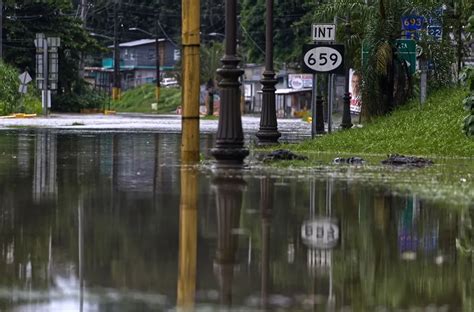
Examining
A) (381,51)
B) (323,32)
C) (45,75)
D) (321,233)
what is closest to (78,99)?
(45,75)

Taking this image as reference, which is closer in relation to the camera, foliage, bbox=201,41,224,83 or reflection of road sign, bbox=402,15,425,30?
reflection of road sign, bbox=402,15,425,30

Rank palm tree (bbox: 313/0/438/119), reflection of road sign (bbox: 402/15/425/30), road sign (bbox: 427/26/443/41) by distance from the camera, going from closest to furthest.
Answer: palm tree (bbox: 313/0/438/119)
reflection of road sign (bbox: 402/15/425/30)
road sign (bbox: 427/26/443/41)

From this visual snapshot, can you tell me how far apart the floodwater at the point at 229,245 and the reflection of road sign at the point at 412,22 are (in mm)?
13353

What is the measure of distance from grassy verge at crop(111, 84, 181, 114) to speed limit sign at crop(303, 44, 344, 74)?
80.2 metres

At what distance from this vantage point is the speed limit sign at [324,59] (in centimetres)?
2489

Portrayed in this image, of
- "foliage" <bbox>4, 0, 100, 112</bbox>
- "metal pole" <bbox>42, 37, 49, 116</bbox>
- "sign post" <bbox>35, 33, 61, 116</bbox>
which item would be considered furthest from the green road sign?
"foliage" <bbox>4, 0, 100, 112</bbox>

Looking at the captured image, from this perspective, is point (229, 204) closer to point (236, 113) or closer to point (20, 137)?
point (236, 113)

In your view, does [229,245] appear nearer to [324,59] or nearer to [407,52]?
[324,59]

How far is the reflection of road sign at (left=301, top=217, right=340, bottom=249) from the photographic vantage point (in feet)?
31.6

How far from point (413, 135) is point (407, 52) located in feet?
15.1

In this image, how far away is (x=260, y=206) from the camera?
470 inches

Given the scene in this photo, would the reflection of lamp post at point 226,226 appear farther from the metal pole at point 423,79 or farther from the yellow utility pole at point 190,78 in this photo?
the metal pole at point 423,79

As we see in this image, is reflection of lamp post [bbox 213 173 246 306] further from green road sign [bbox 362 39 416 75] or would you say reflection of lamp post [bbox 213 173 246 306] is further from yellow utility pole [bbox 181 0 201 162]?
green road sign [bbox 362 39 416 75]

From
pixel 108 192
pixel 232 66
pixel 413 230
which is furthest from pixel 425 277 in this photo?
pixel 232 66
